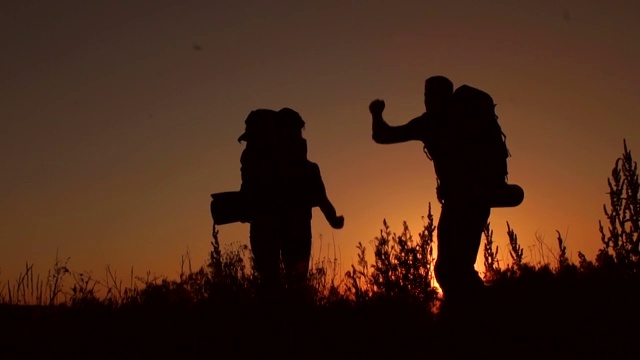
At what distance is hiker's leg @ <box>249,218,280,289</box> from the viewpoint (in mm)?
6879

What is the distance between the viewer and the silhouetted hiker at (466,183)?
17.5 feet

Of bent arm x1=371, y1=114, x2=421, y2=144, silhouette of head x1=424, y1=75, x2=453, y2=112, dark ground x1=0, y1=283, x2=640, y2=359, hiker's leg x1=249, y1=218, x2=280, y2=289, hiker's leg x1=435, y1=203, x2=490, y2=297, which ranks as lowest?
dark ground x1=0, y1=283, x2=640, y2=359

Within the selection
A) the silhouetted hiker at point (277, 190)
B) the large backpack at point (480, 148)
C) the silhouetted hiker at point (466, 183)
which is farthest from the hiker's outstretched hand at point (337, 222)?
the large backpack at point (480, 148)

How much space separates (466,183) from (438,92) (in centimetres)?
79

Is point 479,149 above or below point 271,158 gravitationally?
below

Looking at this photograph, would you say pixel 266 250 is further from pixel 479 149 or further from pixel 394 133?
pixel 479 149

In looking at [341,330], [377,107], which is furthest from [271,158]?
[341,330]

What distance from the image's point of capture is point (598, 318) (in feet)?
16.1

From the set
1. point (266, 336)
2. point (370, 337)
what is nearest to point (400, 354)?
point (370, 337)

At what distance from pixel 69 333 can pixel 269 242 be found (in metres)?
2.38

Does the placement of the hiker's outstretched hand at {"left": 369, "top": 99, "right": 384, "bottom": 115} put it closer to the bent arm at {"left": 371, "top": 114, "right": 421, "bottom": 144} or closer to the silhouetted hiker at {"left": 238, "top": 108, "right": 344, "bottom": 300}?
the bent arm at {"left": 371, "top": 114, "right": 421, "bottom": 144}

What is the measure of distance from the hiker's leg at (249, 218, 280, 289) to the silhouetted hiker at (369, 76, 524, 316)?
193 centimetres

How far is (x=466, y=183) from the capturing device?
5359 millimetres

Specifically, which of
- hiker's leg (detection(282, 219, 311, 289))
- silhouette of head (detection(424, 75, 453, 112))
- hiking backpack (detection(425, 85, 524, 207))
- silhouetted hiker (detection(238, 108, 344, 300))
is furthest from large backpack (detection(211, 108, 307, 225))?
hiking backpack (detection(425, 85, 524, 207))
